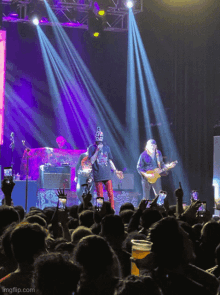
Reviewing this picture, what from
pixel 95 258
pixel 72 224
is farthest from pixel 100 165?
pixel 95 258

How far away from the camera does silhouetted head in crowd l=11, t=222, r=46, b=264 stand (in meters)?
1.93

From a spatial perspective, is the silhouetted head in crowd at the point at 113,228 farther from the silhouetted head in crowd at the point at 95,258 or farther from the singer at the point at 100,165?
the singer at the point at 100,165

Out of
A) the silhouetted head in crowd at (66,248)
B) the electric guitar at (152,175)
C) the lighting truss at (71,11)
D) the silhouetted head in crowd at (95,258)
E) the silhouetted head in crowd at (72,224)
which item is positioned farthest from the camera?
the lighting truss at (71,11)

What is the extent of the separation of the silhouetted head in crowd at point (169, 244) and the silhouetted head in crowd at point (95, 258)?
0.23 meters

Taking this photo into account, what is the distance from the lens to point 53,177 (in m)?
9.46

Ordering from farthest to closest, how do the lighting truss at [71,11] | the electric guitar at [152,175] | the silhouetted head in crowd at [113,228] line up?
the lighting truss at [71,11] < the electric guitar at [152,175] < the silhouetted head in crowd at [113,228]

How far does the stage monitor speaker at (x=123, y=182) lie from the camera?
392 inches

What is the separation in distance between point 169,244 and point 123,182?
813 centimetres

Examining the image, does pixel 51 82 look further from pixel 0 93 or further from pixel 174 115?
pixel 0 93

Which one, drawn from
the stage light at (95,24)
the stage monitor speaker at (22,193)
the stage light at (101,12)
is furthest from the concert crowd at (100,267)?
the stage light at (95,24)

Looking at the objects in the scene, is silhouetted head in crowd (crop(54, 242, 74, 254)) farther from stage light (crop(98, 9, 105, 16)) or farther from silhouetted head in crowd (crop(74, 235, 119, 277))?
stage light (crop(98, 9, 105, 16))

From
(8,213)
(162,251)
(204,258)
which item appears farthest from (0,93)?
(162,251)

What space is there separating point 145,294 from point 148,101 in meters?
12.4

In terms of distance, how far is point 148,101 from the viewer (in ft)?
44.6
